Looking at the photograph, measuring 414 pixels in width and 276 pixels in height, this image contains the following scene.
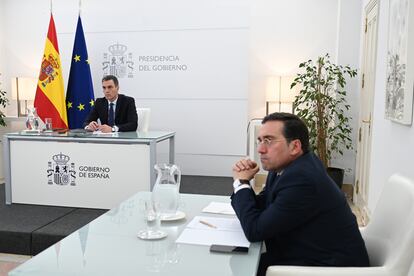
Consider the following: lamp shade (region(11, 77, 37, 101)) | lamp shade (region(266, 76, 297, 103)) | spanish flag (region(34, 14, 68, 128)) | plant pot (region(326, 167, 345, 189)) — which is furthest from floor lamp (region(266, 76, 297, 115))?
lamp shade (region(11, 77, 37, 101))

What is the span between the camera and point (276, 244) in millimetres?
1572

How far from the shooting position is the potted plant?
182 inches

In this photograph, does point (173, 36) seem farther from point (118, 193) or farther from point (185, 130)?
point (118, 193)

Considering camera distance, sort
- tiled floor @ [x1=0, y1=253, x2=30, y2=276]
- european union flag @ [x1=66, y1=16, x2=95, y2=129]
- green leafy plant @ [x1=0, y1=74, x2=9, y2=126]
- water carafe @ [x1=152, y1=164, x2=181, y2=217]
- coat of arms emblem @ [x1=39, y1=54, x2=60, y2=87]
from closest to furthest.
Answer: water carafe @ [x1=152, y1=164, x2=181, y2=217] < tiled floor @ [x1=0, y1=253, x2=30, y2=276] < coat of arms emblem @ [x1=39, y1=54, x2=60, y2=87] < european union flag @ [x1=66, y1=16, x2=95, y2=129] < green leafy plant @ [x1=0, y1=74, x2=9, y2=126]

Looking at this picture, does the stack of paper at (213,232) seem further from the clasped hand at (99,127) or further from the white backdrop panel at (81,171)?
the clasped hand at (99,127)

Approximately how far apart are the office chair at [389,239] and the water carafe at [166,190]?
48 cm

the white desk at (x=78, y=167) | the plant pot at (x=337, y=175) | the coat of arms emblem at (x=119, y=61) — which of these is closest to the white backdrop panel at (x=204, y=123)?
the coat of arms emblem at (x=119, y=61)

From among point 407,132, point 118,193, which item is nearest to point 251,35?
point 118,193

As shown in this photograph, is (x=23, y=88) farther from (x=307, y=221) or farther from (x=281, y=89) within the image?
(x=307, y=221)

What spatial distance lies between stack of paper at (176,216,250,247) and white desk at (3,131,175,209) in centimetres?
213

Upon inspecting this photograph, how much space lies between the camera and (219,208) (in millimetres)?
1854

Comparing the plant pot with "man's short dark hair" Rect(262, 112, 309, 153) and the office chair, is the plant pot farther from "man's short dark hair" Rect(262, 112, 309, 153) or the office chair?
"man's short dark hair" Rect(262, 112, 309, 153)

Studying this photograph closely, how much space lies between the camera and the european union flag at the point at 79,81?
5461 mm

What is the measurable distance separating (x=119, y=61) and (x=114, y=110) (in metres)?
1.37
